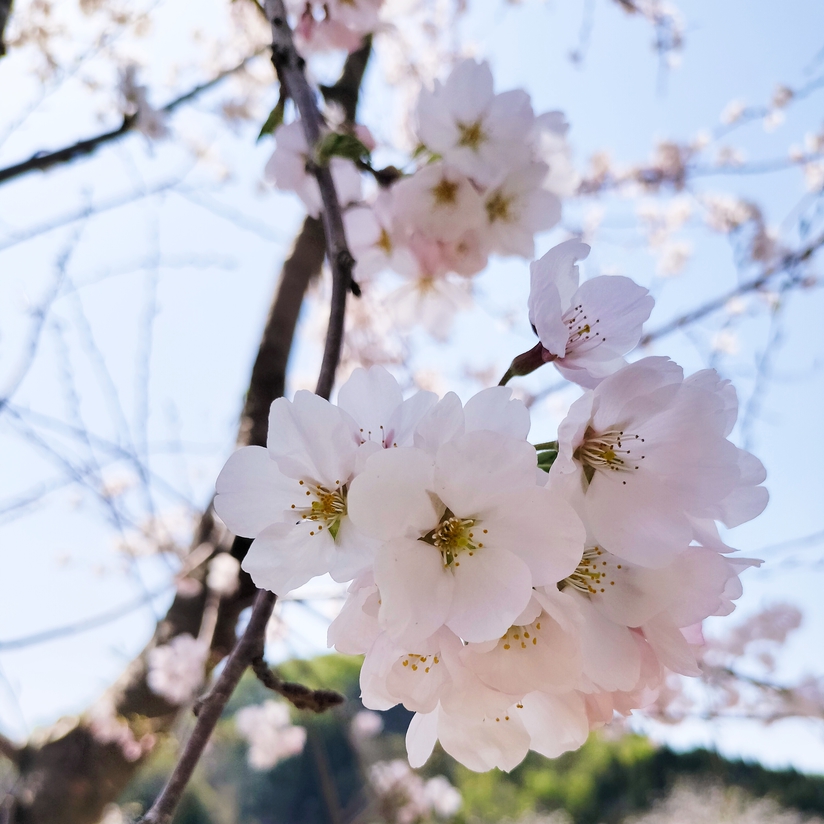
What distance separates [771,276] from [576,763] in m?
7.75

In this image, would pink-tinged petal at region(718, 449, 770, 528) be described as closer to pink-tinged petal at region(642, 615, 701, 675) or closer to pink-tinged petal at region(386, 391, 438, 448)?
pink-tinged petal at region(642, 615, 701, 675)

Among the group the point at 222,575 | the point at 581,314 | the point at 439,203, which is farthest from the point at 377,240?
the point at 222,575

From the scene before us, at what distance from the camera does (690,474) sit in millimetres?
348

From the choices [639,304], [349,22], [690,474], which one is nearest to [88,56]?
[349,22]

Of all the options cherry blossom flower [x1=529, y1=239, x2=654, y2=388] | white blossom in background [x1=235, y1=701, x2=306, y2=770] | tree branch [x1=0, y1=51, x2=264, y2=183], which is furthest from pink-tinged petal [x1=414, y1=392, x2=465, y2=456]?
white blossom in background [x1=235, y1=701, x2=306, y2=770]

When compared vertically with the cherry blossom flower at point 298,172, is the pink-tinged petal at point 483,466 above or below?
below

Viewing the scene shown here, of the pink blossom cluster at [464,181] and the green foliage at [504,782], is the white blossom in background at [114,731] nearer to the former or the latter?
the pink blossom cluster at [464,181]

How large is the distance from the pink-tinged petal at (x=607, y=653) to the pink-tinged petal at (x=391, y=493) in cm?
11

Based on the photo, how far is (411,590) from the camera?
306 mm

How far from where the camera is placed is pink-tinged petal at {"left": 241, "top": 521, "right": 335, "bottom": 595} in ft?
1.11

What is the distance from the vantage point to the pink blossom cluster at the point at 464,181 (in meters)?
0.75

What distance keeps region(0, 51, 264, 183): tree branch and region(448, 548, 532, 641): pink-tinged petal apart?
89 centimetres

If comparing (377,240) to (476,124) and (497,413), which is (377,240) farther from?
(497,413)

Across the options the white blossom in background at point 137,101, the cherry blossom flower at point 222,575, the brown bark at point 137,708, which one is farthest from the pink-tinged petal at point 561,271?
the white blossom in background at point 137,101
